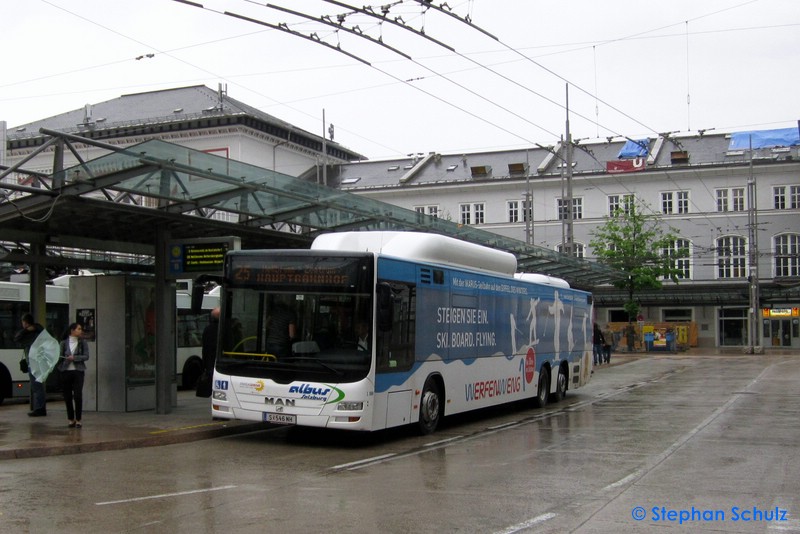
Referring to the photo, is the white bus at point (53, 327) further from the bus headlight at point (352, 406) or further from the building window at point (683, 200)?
the building window at point (683, 200)

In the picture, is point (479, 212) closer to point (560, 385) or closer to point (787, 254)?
point (787, 254)

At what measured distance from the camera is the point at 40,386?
1655 centimetres

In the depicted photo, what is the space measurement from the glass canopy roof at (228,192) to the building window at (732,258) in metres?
47.5

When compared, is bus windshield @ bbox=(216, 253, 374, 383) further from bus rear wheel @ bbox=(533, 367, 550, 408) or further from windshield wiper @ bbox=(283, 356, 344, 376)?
bus rear wheel @ bbox=(533, 367, 550, 408)

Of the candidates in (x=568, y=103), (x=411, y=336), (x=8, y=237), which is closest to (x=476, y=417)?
(x=411, y=336)

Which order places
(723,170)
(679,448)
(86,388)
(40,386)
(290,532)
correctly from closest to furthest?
(290,532), (679,448), (40,386), (86,388), (723,170)

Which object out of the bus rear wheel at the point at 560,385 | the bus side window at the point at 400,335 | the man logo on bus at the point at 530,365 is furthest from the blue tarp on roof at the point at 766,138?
the bus side window at the point at 400,335

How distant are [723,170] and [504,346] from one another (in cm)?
5229

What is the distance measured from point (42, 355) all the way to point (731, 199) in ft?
193

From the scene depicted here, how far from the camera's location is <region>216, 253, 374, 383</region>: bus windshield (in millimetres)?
13148

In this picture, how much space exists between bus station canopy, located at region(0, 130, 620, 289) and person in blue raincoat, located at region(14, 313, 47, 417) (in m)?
1.27

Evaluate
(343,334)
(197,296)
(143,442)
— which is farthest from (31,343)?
(343,334)

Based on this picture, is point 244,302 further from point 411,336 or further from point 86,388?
point 86,388

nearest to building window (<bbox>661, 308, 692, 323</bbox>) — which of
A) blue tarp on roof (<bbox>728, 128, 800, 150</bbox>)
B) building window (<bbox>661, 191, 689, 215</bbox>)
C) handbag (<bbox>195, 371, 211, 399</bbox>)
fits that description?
building window (<bbox>661, 191, 689, 215</bbox>)
